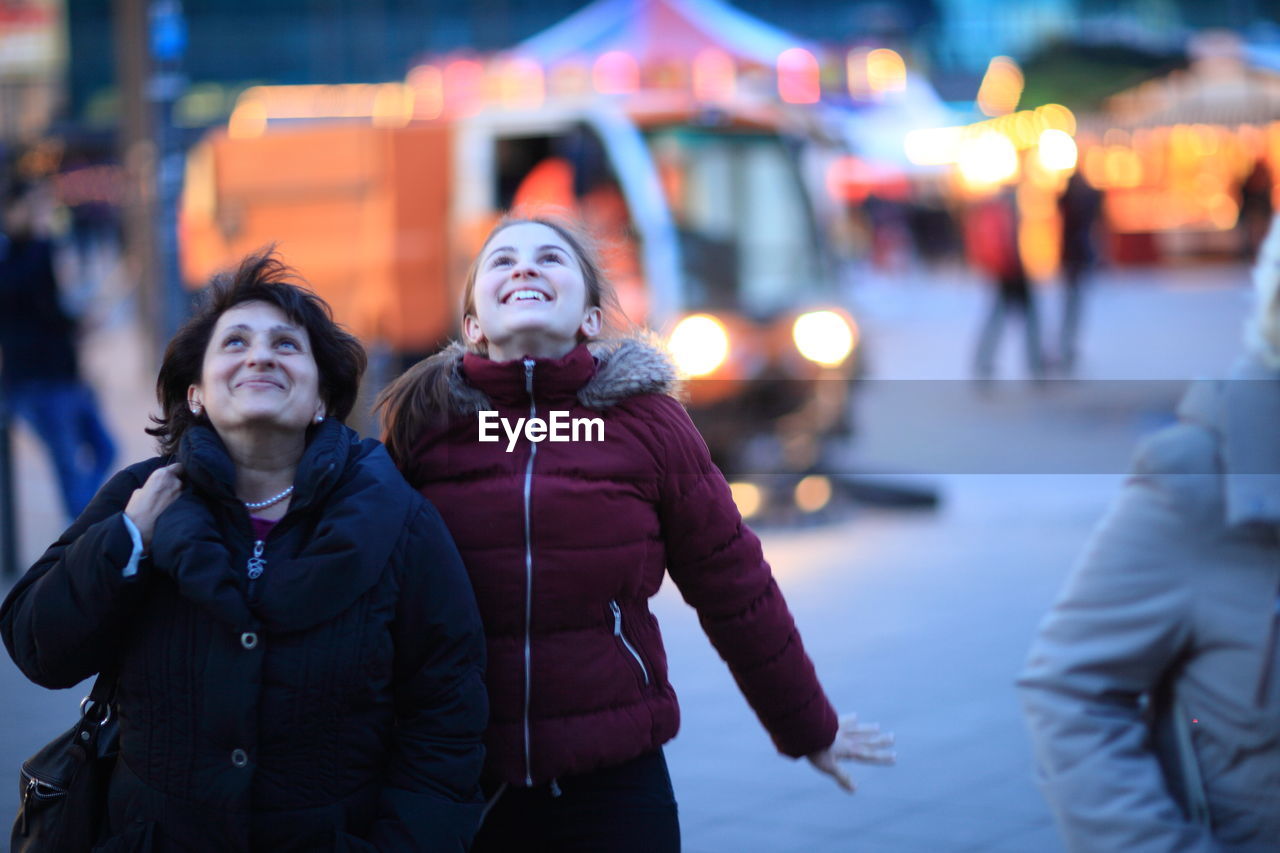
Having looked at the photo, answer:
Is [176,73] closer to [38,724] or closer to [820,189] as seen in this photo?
[820,189]

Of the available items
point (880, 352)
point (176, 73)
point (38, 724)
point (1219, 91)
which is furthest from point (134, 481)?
point (1219, 91)

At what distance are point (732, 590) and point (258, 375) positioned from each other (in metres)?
0.84

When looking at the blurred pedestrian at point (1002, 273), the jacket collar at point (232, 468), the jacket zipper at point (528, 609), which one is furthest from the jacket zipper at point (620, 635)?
the blurred pedestrian at point (1002, 273)

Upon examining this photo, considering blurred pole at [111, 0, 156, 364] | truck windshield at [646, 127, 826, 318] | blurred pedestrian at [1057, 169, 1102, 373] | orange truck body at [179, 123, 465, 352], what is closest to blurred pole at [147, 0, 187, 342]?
blurred pole at [111, 0, 156, 364]

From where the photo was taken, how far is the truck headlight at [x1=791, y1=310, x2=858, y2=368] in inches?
407

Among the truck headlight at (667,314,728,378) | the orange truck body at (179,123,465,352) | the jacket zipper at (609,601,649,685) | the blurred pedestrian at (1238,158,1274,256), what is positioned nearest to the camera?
the jacket zipper at (609,601,649,685)

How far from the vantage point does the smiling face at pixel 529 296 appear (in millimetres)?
2539

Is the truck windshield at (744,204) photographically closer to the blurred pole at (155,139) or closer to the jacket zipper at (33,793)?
the blurred pole at (155,139)

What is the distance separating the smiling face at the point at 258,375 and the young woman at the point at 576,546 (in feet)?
0.63

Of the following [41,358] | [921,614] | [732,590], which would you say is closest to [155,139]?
[41,358]

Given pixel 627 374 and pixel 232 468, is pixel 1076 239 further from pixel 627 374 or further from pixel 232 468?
pixel 232 468

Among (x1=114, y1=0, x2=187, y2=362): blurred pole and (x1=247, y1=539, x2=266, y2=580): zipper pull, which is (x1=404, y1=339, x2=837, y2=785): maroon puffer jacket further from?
(x1=114, y1=0, x2=187, y2=362): blurred pole

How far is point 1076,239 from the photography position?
1741cm

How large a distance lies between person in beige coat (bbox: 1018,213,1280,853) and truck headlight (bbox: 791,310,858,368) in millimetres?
8029
